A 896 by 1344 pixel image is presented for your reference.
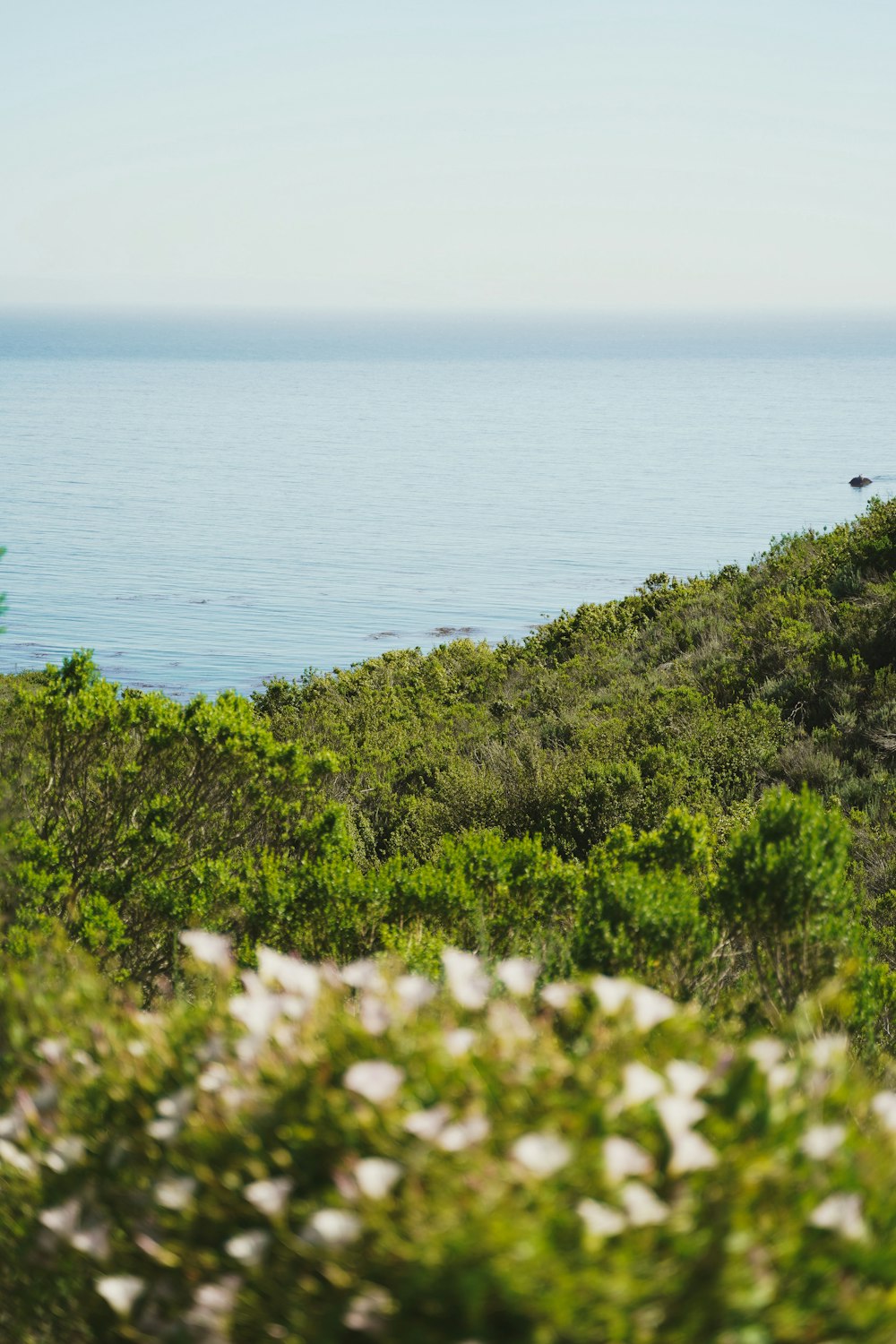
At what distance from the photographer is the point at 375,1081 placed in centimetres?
219

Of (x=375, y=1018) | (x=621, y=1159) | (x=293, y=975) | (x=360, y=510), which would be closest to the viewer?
(x=621, y=1159)

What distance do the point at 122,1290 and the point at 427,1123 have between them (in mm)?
774

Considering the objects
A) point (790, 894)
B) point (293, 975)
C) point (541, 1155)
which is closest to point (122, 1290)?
point (293, 975)

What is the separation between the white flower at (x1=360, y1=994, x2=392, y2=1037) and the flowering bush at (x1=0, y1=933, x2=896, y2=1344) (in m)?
0.01

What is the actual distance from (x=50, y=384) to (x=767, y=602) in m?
136

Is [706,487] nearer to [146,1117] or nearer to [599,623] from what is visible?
[599,623]

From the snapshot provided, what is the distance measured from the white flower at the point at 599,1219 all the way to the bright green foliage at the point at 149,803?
5.52m

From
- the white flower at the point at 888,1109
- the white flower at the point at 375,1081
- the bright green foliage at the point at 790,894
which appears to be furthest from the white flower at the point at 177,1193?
the bright green foliage at the point at 790,894

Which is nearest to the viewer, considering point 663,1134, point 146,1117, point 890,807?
point 663,1134

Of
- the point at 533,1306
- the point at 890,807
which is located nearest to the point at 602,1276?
the point at 533,1306

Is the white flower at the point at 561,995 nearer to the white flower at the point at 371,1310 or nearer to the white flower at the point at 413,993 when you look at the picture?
the white flower at the point at 413,993

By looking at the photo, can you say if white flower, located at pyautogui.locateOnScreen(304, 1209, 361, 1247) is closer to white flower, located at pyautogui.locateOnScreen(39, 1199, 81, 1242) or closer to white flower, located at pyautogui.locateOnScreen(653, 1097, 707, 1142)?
white flower, located at pyautogui.locateOnScreen(653, 1097, 707, 1142)

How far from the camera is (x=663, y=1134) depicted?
224 centimetres

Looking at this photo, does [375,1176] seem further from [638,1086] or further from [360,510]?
[360,510]
